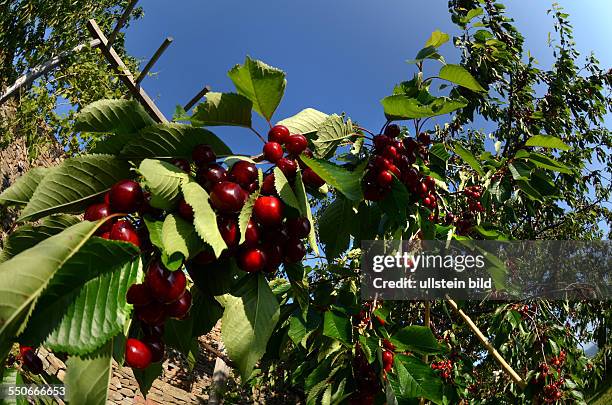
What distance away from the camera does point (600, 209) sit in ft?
19.9

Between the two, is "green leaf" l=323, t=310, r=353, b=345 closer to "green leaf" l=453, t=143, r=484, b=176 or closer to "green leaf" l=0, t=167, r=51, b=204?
"green leaf" l=453, t=143, r=484, b=176

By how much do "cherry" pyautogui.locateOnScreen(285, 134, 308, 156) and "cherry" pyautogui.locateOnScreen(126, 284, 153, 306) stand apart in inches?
14.2

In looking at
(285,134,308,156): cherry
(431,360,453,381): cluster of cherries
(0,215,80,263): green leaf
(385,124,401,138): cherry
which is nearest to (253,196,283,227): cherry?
(285,134,308,156): cherry

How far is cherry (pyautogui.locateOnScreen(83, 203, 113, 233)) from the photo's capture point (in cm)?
57

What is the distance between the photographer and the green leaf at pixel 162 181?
1.77 feet

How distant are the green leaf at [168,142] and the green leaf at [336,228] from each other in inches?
17.1

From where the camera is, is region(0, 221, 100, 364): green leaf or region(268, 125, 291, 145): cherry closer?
region(0, 221, 100, 364): green leaf

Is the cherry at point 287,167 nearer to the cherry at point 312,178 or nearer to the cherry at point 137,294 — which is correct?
the cherry at point 312,178

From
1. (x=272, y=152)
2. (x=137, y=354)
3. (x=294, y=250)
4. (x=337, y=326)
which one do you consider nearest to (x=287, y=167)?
(x=272, y=152)

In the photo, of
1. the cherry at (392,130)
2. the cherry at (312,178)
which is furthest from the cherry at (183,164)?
the cherry at (392,130)

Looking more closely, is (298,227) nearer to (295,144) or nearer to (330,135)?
(295,144)

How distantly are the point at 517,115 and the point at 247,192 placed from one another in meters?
4.30

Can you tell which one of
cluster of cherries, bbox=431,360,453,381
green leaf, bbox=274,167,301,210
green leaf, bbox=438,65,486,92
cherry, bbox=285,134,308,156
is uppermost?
green leaf, bbox=438,65,486,92

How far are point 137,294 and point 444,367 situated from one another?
2665 millimetres
